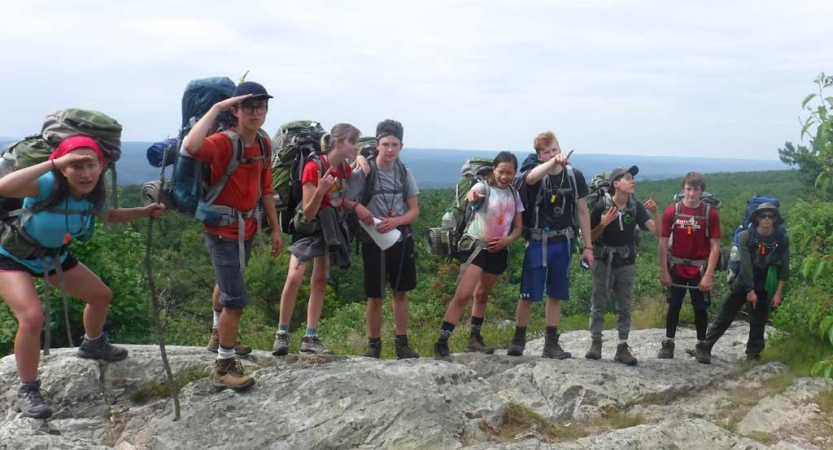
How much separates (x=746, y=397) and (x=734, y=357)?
1.62 m

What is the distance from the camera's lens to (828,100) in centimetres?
503

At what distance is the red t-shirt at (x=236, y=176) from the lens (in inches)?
196

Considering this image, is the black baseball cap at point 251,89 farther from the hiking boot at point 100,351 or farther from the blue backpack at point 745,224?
the blue backpack at point 745,224

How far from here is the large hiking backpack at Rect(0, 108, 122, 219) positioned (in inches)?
183

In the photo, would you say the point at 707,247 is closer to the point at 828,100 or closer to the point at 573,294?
the point at 828,100

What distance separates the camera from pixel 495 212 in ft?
21.7

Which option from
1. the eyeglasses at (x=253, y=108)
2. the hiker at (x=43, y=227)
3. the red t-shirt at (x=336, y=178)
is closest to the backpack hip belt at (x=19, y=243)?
the hiker at (x=43, y=227)

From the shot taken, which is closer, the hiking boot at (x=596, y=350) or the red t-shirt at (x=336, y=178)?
the red t-shirt at (x=336, y=178)

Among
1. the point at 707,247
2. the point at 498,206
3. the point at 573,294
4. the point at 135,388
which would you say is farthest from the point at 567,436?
the point at 573,294

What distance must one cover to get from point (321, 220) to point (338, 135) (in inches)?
30.7

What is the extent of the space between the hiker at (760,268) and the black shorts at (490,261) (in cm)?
261

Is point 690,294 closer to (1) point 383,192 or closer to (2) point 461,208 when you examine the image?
(2) point 461,208

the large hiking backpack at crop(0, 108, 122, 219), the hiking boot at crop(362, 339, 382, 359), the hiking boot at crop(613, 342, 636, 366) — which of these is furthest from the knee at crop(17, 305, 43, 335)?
the hiking boot at crop(613, 342, 636, 366)

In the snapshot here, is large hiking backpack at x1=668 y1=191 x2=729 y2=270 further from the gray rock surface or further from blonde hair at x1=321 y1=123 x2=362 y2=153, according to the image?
blonde hair at x1=321 y1=123 x2=362 y2=153
